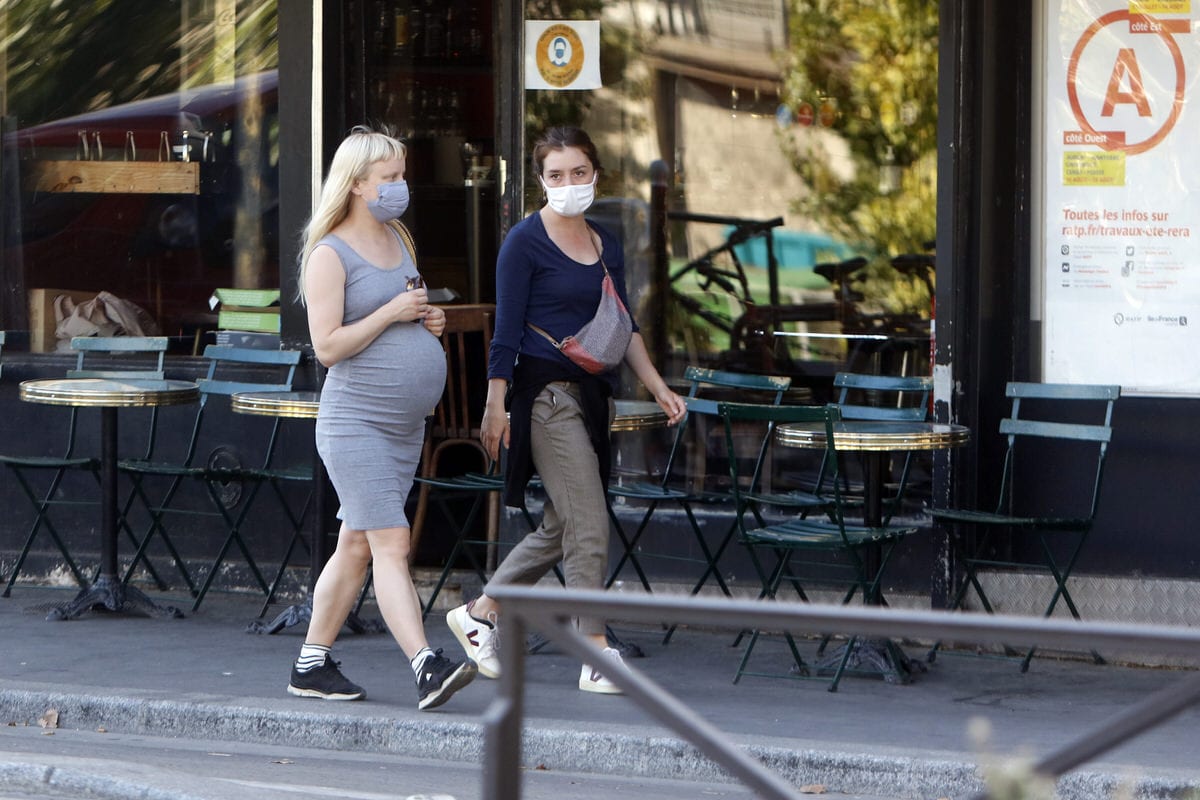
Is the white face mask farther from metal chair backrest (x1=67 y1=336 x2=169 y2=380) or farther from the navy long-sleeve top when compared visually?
metal chair backrest (x1=67 y1=336 x2=169 y2=380)

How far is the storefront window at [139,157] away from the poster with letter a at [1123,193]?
3478 millimetres

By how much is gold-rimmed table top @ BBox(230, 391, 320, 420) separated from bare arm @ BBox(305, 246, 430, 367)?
1073 mm

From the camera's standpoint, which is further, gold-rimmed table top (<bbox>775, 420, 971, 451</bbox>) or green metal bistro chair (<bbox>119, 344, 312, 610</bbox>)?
green metal bistro chair (<bbox>119, 344, 312, 610</bbox>)

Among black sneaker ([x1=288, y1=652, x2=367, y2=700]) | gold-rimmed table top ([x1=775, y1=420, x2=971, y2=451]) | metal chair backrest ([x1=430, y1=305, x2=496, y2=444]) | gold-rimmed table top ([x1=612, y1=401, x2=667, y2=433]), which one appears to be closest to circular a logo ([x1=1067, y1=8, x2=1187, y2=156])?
gold-rimmed table top ([x1=775, y1=420, x2=971, y2=451])

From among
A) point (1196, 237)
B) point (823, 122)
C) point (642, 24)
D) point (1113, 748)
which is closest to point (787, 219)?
point (823, 122)

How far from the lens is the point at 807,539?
20.2 ft

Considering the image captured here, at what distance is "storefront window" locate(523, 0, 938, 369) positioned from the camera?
25.7ft

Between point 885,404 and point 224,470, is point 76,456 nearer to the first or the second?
point 224,470

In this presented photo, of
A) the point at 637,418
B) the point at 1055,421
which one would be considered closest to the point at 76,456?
the point at 637,418

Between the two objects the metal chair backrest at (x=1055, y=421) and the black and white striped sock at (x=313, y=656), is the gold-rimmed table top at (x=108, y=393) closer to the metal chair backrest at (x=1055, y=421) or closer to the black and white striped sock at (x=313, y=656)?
the black and white striped sock at (x=313, y=656)

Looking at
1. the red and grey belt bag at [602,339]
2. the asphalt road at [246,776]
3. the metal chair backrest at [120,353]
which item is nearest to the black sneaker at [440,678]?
the asphalt road at [246,776]

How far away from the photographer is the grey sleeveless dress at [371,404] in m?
5.67

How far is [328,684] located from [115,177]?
3.45 metres

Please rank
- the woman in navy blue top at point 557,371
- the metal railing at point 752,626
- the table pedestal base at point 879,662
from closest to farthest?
the metal railing at point 752,626 < the woman in navy blue top at point 557,371 < the table pedestal base at point 879,662
